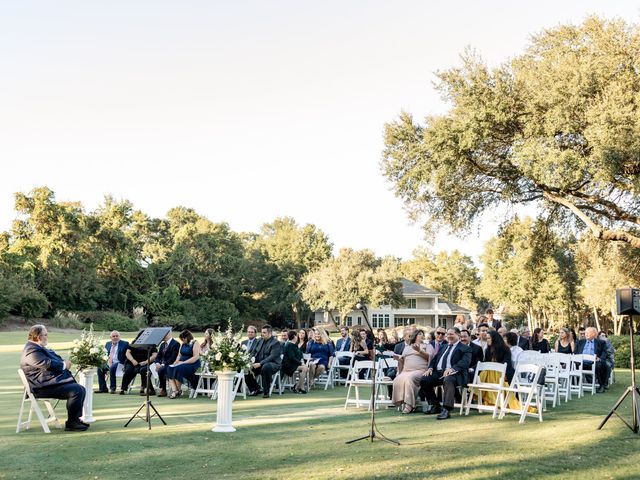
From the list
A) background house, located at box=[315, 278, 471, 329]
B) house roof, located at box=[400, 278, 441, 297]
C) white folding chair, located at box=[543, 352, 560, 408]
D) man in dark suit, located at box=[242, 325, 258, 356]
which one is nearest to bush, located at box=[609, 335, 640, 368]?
white folding chair, located at box=[543, 352, 560, 408]

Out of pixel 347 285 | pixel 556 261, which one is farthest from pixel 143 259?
pixel 556 261

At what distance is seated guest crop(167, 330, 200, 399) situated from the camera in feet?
44.4

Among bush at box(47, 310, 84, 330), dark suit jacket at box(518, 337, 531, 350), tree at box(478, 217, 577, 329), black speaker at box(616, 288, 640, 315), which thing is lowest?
bush at box(47, 310, 84, 330)

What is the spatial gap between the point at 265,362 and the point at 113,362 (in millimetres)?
3525

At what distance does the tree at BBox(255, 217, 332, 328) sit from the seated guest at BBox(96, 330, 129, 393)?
A: 183 ft

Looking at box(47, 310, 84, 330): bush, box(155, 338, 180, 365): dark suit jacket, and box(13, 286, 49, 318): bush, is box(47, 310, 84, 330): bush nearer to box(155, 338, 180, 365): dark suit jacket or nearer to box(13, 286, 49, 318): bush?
box(13, 286, 49, 318): bush

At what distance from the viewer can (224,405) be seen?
30.5 ft

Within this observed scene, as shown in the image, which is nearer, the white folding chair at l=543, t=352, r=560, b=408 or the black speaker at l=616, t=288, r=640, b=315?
the black speaker at l=616, t=288, r=640, b=315

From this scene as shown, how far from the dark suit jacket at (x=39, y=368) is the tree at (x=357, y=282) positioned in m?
53.4

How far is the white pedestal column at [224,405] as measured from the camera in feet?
30.3

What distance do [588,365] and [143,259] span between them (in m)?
59.1

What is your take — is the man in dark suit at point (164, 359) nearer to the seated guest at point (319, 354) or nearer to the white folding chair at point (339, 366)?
the seated guest at point (319, 354)

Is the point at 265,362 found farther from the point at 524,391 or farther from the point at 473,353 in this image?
the point at 524,391

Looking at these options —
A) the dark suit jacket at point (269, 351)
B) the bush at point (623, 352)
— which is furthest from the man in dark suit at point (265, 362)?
the bush at point (623, 352)
